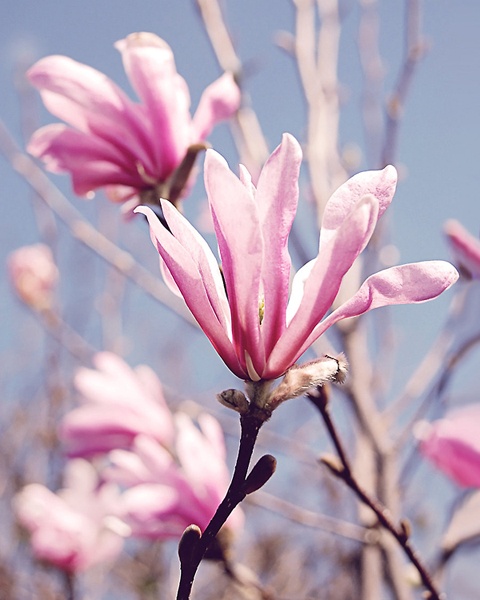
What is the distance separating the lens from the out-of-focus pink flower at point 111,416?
1142mm

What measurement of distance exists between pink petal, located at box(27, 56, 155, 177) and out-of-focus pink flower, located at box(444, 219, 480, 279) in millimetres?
365

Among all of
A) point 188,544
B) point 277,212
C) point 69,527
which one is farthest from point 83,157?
point 69,527

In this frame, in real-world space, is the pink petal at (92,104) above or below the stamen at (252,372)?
above

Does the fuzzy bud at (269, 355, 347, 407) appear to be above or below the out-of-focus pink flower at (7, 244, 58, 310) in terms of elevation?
above

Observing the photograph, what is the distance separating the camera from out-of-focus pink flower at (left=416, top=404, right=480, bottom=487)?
0.81 meters

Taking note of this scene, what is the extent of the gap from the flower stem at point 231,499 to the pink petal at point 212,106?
0.52 m

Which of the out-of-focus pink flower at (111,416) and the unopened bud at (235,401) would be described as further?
the out-of-focus pink flower at (111,416)

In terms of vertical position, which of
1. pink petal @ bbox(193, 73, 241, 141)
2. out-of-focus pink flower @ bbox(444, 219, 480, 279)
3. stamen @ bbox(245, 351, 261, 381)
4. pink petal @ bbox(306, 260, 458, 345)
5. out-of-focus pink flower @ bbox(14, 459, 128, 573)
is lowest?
out-of-focus pink flower @ bbox(14, 459, 128, 573)

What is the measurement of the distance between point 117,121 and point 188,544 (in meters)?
0.54

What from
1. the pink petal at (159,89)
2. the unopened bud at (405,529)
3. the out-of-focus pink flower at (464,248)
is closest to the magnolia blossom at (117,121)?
the pink petal at (159,89)

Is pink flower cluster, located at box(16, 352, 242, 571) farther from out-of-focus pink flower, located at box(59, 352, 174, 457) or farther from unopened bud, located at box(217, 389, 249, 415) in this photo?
unopened bud, located at box(217, 389, 249, 415)

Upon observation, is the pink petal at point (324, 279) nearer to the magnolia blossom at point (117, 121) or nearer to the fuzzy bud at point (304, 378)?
the fuzzy bud at point (304, 378)

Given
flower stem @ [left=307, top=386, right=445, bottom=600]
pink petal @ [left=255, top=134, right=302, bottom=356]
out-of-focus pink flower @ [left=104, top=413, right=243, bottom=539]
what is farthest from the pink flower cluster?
pink petal @ [left=255, top=134, right=302, bottom=356]

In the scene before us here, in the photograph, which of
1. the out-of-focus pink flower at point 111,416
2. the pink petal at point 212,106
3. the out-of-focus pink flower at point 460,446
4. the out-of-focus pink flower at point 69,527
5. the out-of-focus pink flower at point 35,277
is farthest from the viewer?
the out-of-focus pink flower at point 35,277
